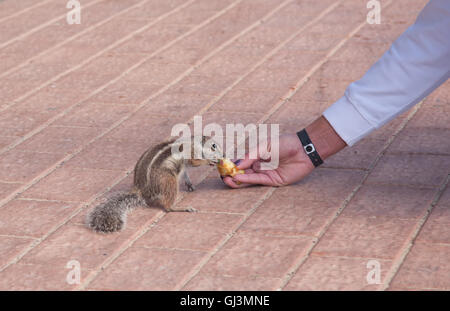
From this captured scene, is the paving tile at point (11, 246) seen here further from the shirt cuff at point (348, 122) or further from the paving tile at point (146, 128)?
the shirt cuff at point (348, 122)

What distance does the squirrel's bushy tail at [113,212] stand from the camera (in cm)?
390

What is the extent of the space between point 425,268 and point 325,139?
1.05m

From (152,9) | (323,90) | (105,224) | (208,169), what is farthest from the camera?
(152,9)

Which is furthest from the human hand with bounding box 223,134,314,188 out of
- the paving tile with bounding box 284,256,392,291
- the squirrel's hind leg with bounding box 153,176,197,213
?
the paving tile with bounding box 284,256,392,291

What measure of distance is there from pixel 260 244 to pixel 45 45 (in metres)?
3.83

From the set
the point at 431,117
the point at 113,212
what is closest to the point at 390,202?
the point at 431,117

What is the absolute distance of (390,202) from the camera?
4.14 m

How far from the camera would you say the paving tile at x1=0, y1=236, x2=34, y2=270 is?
3.73 m

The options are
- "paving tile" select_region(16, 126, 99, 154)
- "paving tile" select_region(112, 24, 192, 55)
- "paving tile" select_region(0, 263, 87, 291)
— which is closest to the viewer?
"paving tile" select_region(0, 263, 87, 291)

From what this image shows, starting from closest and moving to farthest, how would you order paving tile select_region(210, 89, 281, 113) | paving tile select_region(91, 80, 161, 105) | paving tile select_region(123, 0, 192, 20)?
1. paving tile select_region(210, 89, 281, 113)
2. paving tile select_region(91, 80, 161, 105)
3. paving tile select_region(123, 0, 192, 20)

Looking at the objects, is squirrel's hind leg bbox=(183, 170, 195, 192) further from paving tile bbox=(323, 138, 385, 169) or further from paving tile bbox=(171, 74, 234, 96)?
paving tile bbox=(171, 74, 234, 96)

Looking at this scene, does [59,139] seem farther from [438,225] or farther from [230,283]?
[438,225]

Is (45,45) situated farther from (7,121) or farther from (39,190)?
(39,190)

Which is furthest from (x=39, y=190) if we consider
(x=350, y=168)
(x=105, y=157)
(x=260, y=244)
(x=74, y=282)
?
(x=350, y=168)
